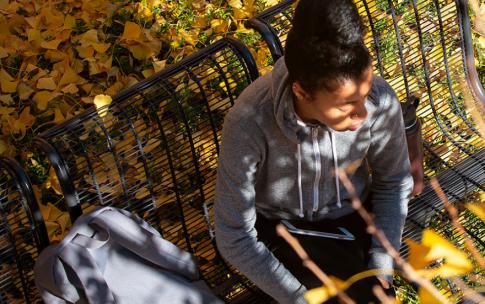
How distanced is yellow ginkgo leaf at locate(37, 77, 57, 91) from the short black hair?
4.64ft

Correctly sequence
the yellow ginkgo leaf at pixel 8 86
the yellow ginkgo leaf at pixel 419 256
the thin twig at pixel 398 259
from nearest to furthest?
the thin twig at pixel 398 259
the yellow ginkgo leaf at pixel 419 256
the yellow ginkgo leaf at pixel 8 86

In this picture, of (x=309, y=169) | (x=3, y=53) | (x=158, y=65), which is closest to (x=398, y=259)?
(x=309, y=169)

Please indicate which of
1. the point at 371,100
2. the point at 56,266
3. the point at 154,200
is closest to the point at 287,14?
the point at 371,100

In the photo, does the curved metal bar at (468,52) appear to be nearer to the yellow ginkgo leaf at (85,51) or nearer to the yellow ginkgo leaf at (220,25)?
the yellow ginkgo leaf at (220,25)

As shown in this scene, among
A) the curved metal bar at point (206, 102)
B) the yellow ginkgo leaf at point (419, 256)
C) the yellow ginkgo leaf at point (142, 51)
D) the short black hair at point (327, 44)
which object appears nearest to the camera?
the yellow ginkgo leaf at point (419, 256)

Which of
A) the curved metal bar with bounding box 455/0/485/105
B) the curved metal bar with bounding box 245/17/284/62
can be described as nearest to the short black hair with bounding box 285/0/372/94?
the curved metal bar with bounding box 245/17/284/62

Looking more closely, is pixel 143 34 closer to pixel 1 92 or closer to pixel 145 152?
pixel 1 92

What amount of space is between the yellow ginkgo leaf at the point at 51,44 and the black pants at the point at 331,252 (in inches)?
49.3

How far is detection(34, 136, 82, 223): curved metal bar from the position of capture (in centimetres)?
206

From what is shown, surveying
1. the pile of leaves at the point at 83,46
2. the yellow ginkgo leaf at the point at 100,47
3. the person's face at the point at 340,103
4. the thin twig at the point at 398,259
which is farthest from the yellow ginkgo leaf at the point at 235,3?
the thin twig at the point at 398,259

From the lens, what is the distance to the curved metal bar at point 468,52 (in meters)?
2.58

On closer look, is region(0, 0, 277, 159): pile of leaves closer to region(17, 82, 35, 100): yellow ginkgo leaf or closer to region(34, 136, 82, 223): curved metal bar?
region(17, 82, 35, 100): yellow ginkgo leaf

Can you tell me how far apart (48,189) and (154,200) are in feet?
2.34

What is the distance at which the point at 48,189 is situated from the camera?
2816 millimetres
